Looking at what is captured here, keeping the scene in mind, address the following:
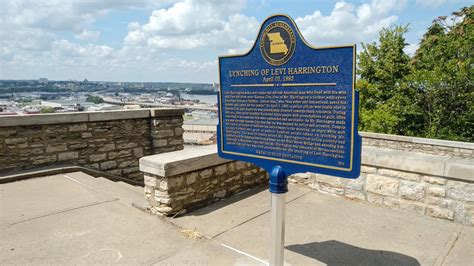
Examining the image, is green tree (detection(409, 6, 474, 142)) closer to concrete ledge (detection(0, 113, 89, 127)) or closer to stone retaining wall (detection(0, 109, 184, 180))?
stone retaining wall (detection(0, 109, 184, 180))

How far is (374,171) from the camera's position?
5.11 metres

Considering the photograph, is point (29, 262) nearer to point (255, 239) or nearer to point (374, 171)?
point (255, 239)

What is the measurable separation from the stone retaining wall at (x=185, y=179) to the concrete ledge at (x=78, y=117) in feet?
11.5

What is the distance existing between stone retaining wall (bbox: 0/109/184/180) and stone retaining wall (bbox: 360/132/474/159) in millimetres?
8190

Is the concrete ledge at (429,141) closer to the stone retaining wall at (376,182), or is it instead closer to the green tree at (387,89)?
the green tree at (387,89)

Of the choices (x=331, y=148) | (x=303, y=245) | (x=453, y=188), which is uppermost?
(x=331, y=148)

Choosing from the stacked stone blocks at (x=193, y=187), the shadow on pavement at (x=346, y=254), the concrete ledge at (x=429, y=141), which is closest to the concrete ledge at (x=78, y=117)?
→ the stacked stone blocks at (x=193, y=187)

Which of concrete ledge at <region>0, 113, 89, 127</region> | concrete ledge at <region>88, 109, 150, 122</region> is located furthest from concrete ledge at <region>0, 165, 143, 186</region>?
concrete ledge at <region>88, 109, 150, 122</region>

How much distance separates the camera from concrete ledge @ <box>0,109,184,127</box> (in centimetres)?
662

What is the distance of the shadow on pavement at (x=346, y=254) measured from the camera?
3467 mm

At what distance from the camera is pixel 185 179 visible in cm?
472

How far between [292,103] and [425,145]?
10.5m

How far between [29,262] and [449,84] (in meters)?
17.3

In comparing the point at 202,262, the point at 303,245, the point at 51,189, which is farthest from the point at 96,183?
the point at 303,245
